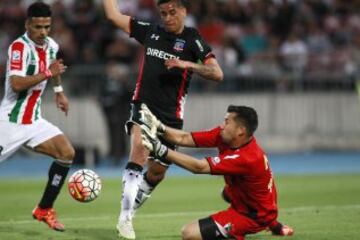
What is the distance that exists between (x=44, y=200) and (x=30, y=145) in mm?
686

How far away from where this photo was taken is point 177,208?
14055 millimetres

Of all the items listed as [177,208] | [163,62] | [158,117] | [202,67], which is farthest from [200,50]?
[177,208]

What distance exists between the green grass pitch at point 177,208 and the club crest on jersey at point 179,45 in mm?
2162

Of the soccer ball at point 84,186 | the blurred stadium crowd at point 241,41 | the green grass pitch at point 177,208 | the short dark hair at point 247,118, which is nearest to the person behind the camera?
the short dark hair at point 247,118

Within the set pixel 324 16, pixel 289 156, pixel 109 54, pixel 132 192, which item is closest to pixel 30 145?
pixel 132 192

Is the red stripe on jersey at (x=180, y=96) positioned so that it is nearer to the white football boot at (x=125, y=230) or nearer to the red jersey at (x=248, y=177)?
the red jersey at (x=248, y=177)

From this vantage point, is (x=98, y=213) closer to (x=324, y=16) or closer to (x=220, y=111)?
(x=220, y=111)


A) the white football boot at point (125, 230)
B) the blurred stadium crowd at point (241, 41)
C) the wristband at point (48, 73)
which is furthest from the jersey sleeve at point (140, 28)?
the blurred stadium crowd at point (241, 41)

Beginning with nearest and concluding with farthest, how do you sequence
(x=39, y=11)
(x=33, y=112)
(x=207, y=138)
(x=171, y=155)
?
(x=171, y=155) < (x=207, y=138) < (x=39, y=11) < (x=33, y=112)

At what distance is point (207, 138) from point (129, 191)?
3.68 ft

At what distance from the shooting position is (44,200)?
11.1m

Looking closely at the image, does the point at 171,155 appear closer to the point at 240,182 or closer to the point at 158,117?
the point at 240,182

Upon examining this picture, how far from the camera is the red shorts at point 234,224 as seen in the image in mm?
9484

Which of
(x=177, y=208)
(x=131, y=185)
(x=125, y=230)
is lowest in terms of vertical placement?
(x=177, y=208)
